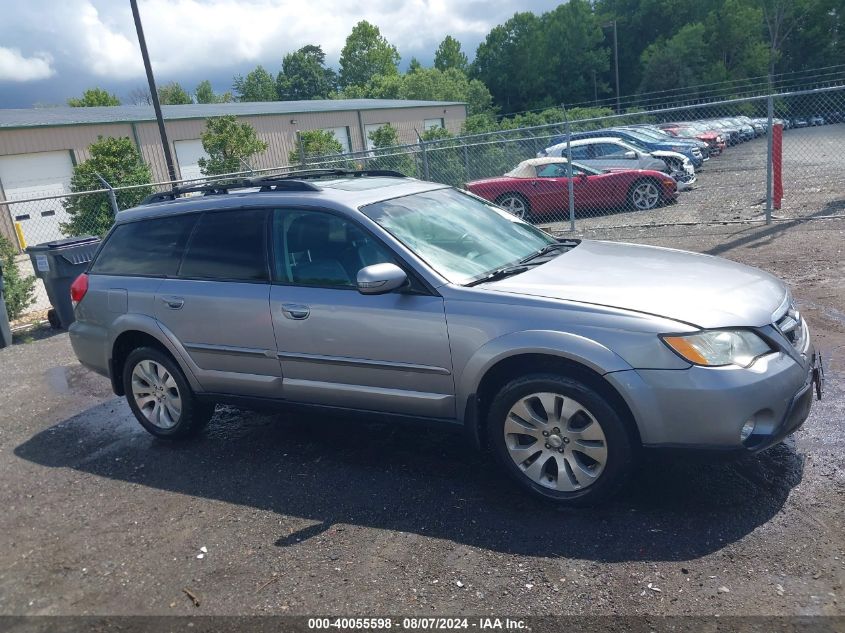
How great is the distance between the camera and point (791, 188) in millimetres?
15242

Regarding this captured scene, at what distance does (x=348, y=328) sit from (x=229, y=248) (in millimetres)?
1156

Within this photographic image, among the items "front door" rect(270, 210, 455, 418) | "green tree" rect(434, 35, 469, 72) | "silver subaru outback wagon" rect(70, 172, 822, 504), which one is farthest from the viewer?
"green tree" rect(434, 35, 469, 72)

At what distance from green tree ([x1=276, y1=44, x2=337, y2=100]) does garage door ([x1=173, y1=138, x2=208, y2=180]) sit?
227 ft

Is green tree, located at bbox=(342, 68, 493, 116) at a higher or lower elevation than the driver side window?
higher

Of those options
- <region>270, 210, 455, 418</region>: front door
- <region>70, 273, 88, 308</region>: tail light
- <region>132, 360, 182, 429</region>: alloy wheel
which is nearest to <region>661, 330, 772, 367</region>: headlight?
<region>270, 210, 455, 418</region>: front door

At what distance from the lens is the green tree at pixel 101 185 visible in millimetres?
16203

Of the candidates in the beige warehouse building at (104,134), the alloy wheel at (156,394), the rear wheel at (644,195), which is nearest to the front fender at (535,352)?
the alloy wheel at (156,394)

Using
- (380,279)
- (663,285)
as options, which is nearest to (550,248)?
(663,285)

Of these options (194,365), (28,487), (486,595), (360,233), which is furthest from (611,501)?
(28,487)

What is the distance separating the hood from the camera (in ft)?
11.4

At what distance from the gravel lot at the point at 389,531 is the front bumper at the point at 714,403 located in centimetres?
34

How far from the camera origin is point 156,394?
5.16 m

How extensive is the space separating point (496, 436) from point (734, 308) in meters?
1.35

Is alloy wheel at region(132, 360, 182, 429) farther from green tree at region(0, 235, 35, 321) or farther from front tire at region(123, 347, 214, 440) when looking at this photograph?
green tree at region(0, 235, 35, 321)
